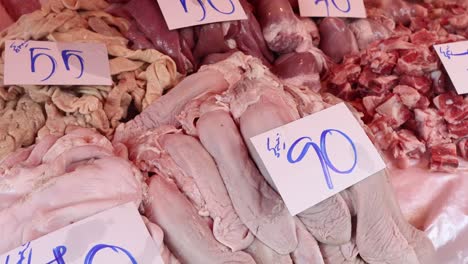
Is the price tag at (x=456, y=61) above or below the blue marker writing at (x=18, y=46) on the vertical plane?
below

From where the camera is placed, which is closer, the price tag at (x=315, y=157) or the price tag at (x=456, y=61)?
the price tag at (x=315, y=157)

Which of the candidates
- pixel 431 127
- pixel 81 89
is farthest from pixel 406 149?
pixel 81 89

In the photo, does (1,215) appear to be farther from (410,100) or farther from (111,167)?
(410,100)

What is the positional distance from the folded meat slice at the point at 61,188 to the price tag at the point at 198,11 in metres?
0.57

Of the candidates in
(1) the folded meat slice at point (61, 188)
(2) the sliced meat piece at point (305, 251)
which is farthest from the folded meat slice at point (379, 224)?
(1) the folded meat slice at point (61, 188)

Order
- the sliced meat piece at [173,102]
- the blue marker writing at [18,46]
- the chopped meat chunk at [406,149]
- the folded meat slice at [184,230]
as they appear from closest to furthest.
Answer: the folded meat slice at [184,230] < the sliced meat piece at [173,102] < the blue marker writing at [18,46] < the chopped meat chunk at [406,149]

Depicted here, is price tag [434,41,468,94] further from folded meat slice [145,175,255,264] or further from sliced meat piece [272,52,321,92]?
folded meat slice [145,175,255,264]

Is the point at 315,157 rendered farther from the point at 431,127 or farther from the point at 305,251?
the point at 431,127

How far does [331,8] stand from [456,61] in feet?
1.58

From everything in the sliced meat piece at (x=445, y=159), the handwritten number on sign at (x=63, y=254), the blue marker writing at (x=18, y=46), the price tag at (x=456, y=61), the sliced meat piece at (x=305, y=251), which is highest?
the blue marker writing at (x=18, y=46)

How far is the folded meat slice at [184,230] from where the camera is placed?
3.22 ft

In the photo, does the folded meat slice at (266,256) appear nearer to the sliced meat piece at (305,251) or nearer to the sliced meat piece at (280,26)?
the sliced meat piece at (305,251)

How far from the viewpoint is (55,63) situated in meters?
1.35

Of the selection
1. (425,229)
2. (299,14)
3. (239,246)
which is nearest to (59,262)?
(239,246)
